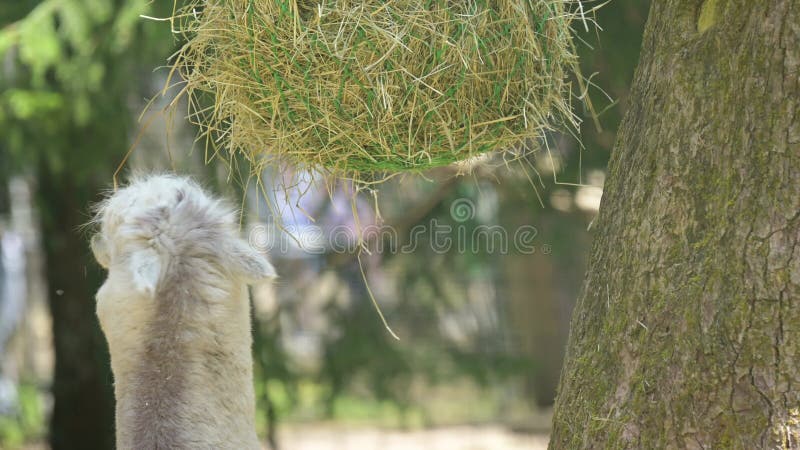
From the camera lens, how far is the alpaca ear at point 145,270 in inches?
98.3

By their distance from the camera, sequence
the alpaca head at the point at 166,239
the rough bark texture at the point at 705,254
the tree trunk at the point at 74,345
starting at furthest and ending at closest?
1. the tree trunk at the point at 74,345
2. the alpaca head at the point at 166,239
3. the rough bark texture at the point at 705,254

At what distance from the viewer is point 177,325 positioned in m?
2.56

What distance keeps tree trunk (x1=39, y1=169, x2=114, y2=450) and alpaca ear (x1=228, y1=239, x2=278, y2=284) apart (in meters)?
4.43

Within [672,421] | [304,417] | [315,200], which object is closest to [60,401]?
[315,200]

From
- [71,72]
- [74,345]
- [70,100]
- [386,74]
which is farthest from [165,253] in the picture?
[74,345]

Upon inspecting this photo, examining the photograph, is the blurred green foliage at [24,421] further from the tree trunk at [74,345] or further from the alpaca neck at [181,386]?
the alpaca neck at [181,386]

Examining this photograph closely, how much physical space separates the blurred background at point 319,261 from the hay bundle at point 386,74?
1.33 ft

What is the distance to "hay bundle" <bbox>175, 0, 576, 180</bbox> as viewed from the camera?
83.7 inches

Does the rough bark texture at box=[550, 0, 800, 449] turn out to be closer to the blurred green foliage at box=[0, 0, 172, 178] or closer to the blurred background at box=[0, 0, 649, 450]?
the blurred background at box=[0, 0, 649, 450]

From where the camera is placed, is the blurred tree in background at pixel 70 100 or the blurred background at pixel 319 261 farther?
the blurred background at pixel 319 261

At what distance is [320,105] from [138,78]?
11.7 feet

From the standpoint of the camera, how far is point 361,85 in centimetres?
217

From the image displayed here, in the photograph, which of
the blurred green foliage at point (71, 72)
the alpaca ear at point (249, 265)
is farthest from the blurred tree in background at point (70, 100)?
the alpaca ear at point (249, 265)

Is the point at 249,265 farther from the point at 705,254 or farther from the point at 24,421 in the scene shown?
the point at 24,421
